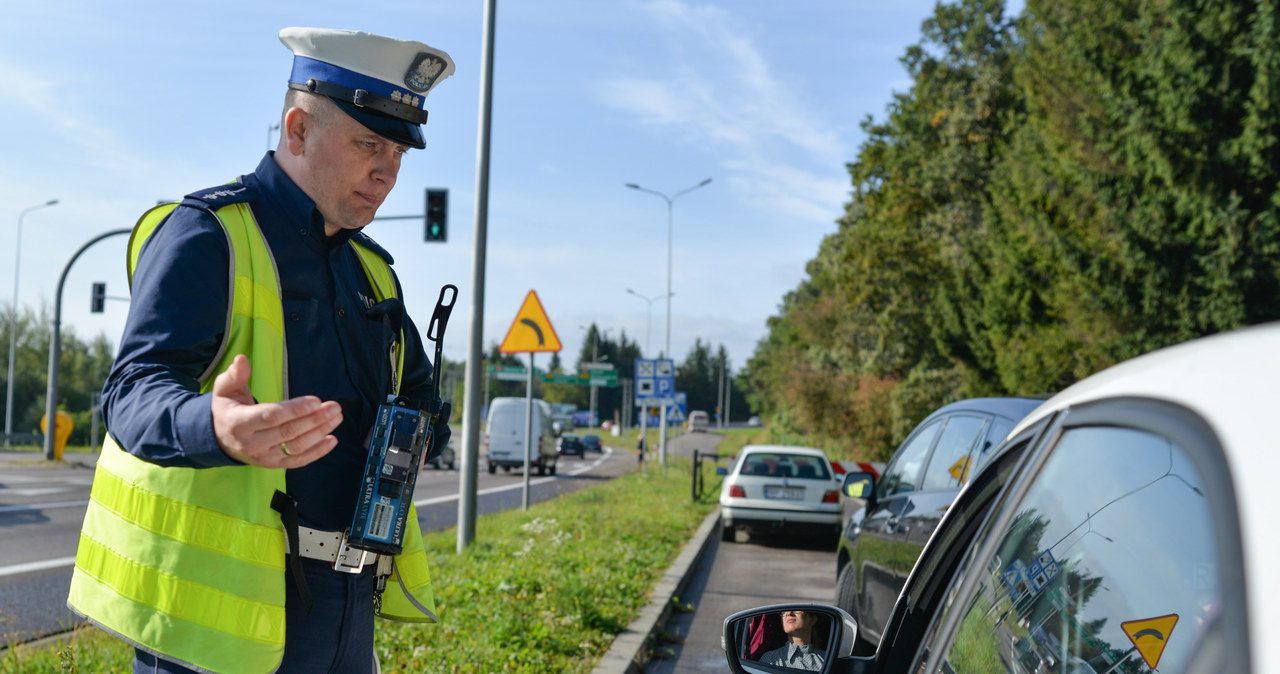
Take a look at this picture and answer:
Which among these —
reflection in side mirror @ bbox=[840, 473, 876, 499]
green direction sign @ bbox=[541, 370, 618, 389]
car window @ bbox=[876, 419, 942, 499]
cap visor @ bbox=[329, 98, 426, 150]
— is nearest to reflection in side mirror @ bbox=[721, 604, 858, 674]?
cap visor @ bbox=[329, 98, 426, 150]

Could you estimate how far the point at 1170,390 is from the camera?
119cm

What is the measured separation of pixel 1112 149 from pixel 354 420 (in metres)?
20.3

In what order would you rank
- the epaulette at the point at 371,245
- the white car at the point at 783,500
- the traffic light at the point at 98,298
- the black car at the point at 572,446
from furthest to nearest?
1. the black car at the point at 572,446
2. the traffic light at the point at 98,298
3. the white car at the point at 783,500
4. the epaulette at the point at 371,245

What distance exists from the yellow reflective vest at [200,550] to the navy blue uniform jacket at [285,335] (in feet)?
0.19

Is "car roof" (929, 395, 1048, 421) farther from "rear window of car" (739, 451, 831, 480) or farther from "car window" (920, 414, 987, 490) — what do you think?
"rear window of car" (739, 451, 831, 480)

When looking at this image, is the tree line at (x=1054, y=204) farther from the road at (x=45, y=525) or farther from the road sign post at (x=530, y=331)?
the road at (x=45, y=525)

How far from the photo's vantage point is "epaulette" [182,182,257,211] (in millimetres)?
2193

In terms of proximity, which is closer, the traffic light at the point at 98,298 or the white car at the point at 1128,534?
the white car at the point at 1128,534

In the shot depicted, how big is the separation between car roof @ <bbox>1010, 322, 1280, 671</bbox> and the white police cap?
172 cm

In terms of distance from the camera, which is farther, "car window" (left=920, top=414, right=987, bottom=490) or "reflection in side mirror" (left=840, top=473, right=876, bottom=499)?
"reflection in side mirror" (left=840, top=473, right=876, bottom=499)

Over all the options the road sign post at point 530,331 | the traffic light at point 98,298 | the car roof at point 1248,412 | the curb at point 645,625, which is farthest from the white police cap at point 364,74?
the traffic light at point 98,298

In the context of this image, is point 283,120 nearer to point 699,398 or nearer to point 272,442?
point 272,442

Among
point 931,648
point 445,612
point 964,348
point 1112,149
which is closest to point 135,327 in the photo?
point 931,648

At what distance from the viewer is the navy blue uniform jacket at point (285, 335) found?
188cm
